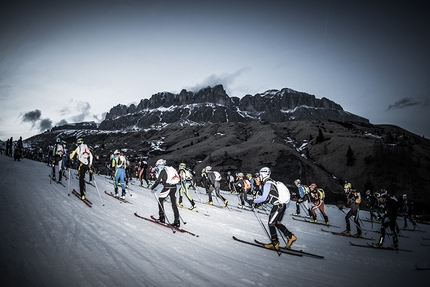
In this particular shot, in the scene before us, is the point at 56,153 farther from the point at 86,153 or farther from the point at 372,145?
the point at 372,145

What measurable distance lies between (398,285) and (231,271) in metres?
4.62

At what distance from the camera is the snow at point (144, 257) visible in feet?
13.8

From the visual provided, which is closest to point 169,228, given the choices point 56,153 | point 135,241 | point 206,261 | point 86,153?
point 135,241

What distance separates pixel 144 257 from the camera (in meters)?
5.35

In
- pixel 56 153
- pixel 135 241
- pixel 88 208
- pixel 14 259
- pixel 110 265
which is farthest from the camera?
pixel 56 153

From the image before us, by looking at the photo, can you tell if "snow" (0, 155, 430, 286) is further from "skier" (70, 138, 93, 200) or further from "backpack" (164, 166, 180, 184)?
"backpack" (164, 166, 180, 184)

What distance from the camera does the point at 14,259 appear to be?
417 centimetres

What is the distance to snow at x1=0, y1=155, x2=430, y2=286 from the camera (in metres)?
4.21

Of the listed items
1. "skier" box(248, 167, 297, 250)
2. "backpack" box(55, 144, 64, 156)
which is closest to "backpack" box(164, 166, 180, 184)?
"skier" box(248, 167, 297, 250)

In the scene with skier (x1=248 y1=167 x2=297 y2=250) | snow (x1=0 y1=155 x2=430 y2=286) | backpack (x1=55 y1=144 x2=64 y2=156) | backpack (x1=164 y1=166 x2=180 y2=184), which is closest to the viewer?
snow (x1=0 y1=155 x2=430 y2=286)

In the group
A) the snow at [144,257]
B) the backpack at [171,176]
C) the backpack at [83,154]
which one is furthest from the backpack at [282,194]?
the backpack at [83,154]

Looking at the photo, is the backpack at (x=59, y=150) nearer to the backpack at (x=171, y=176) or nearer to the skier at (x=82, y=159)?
the skier at (x=82, y=159)

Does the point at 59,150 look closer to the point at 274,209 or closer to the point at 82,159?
the point at 82,159

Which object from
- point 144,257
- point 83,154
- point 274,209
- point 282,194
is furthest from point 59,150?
point 282,194
